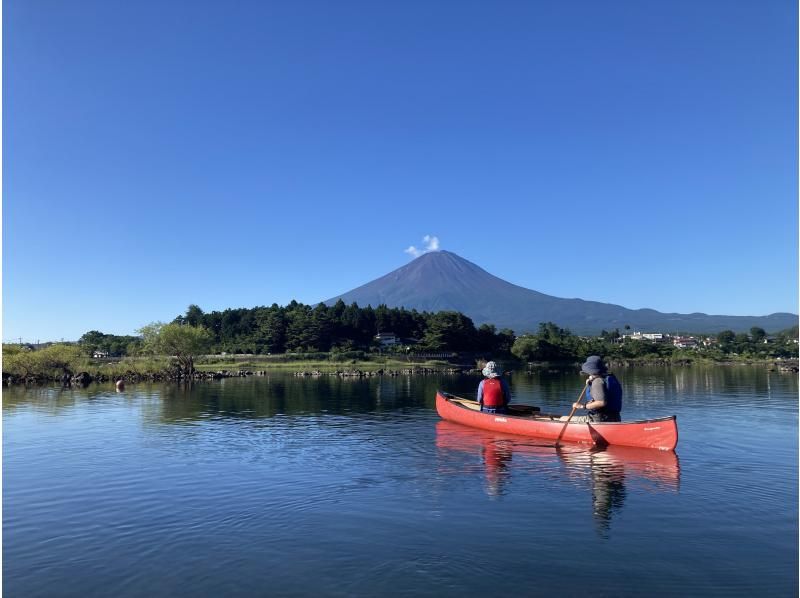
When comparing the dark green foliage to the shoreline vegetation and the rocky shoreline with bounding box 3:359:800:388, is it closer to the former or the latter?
the shoreline vegetation

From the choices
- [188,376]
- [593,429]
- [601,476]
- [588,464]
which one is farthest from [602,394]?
[188,376]

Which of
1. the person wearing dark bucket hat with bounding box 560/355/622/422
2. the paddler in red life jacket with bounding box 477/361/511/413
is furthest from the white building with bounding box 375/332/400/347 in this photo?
the person wearing dark bucket hat with bounding box 560/355/622/422

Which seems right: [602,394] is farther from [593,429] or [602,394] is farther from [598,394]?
[593,429]

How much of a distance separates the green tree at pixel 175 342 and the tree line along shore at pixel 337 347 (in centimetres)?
11

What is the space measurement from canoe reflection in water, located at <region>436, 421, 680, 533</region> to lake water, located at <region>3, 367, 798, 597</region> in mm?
82

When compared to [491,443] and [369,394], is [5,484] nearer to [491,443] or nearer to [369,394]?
[491,443]

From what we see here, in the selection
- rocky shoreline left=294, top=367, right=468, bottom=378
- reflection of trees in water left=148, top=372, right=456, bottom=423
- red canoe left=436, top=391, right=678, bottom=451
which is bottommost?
rocky shoreline left=294, top=367, right=468, bottom=378

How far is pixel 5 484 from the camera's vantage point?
1439cm

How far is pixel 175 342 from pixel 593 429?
172 ft

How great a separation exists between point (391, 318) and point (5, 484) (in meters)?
97.7

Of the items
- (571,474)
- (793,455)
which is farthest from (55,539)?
(793,455)

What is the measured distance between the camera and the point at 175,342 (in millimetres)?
61438

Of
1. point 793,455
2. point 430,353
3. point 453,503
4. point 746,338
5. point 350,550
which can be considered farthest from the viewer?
point 746,338

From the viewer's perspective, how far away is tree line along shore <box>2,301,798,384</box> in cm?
6300
